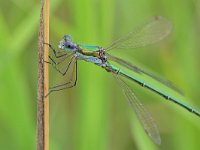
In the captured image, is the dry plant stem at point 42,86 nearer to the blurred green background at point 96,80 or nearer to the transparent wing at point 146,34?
the blurred green background at point 96,80

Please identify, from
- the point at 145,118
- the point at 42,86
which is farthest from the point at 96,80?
the point at 42,86

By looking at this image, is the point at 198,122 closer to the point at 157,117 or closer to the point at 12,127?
Answer: the point at 157,117

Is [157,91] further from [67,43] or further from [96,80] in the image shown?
[67,43]

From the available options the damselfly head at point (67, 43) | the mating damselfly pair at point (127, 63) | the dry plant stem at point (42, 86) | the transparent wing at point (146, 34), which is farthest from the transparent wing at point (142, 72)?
the dry plant stem at point (42, 86)

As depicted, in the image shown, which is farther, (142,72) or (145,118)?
(142,72)

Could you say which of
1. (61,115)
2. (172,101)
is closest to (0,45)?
(61,115)

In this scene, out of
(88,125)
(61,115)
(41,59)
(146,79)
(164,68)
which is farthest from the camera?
(61,115)

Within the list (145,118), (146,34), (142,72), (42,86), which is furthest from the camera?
(146,34)
